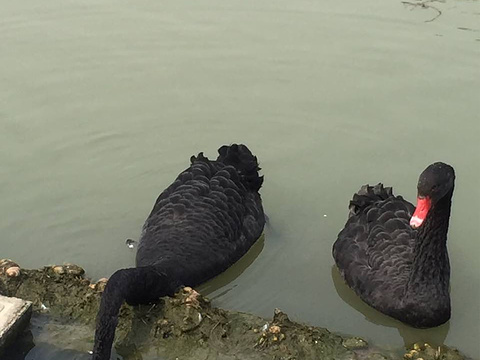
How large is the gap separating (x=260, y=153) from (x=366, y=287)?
Answer: 85.1 inches

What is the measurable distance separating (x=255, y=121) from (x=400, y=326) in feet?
9.58

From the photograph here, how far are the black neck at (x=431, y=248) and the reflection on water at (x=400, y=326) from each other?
30 centimetres

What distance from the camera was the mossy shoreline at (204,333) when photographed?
12.0 ft

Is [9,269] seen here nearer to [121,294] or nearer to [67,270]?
[67,270]

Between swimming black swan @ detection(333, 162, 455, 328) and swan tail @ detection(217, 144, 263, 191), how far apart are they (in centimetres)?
78

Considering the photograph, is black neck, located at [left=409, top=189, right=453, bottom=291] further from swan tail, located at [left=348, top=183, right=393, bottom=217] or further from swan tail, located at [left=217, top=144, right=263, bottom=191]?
swan tail, located at [left=217, top=144, right=263, bottom=191]

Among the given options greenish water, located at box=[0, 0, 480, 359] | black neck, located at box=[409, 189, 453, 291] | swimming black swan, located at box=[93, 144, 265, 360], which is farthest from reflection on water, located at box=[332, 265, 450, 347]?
swimming black swan, located at box=[93, 144, 265, 360]

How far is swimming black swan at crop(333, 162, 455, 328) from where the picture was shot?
13.6ft

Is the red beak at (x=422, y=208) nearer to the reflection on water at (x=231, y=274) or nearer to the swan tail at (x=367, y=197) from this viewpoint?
the swan tail at (x=367, y=197)

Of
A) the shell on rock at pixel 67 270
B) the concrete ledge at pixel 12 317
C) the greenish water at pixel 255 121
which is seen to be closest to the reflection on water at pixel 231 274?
the greenish water at pixel 255 121

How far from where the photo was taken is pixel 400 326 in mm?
4539

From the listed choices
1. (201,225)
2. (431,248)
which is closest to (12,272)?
(201,225)

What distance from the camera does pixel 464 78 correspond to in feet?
25.1

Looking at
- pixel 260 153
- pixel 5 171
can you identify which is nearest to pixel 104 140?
pixel 5 171
